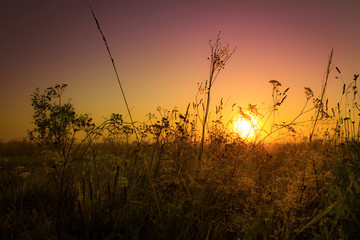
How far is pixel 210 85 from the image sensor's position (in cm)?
322

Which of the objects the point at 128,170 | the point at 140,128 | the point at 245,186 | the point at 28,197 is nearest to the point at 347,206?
the point at 245,186

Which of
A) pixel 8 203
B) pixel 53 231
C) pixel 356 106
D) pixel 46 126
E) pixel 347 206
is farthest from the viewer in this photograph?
pixel 46 126

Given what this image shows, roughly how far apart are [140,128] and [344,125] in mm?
2928

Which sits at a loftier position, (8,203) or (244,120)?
(244,120)

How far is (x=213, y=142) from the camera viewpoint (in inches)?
140

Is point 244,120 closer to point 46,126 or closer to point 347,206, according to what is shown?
point 347,206

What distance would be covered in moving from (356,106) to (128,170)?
10.7 feet

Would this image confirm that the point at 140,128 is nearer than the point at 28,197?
No

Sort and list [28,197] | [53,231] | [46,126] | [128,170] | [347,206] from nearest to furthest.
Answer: [347,206] → [53,231] → [28,197] → [128,170] → [46,126]

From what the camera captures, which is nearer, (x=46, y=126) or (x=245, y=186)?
(x=245, y=186)

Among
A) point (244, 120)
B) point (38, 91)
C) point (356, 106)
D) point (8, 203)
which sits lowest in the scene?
point (8, 203)

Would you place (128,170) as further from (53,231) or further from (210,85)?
(210,85)

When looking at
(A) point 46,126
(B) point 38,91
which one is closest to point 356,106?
(A) point 46,126

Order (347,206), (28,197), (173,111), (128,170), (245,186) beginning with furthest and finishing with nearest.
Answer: (173,111) < (128,170) < (28,197) < (245,186) < (347,206)
